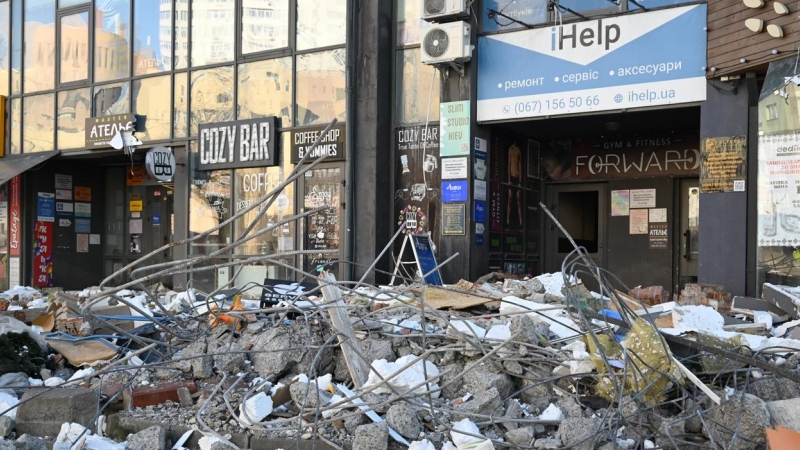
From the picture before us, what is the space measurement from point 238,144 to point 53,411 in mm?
8956

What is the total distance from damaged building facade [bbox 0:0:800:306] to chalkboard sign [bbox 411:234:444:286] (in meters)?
0.37

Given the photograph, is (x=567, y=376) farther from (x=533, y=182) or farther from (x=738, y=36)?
(x=533, y=182)

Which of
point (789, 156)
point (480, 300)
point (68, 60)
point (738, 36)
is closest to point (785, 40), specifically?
point (738, 36)

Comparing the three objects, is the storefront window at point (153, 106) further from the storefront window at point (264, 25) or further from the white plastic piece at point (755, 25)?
the white plastic piece at point (755, 25)

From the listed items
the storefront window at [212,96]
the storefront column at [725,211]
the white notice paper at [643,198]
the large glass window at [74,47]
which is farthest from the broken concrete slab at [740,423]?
the large glass window at [74,47]

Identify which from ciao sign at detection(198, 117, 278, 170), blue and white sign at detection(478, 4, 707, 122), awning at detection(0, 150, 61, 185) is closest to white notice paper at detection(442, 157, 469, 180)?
blue and white sign at detection(478, 4, 707, 122)

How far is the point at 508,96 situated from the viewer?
39.2 ft

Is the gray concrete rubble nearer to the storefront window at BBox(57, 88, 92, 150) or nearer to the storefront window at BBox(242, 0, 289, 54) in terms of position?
the storefront window at BBox(242, 0, 289, 54)

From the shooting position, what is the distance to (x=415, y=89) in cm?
1281

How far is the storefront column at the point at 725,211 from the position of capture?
999 cm

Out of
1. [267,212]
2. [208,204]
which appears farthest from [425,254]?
[208,204]

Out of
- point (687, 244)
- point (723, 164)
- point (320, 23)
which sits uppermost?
point (320, 23)

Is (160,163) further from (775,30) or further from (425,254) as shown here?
(775,30)

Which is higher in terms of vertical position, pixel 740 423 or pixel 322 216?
pixel 322 216
